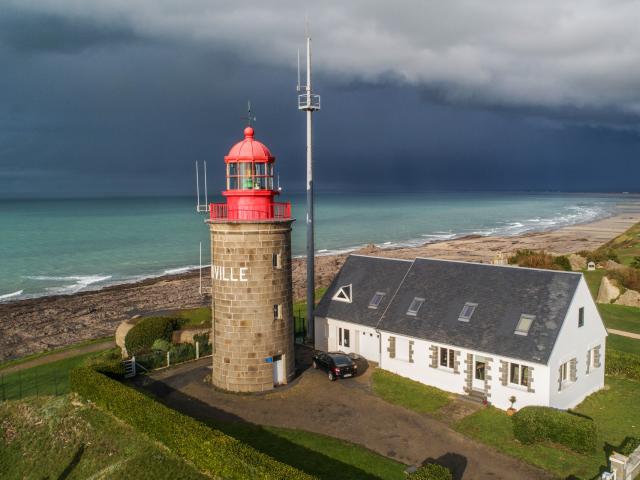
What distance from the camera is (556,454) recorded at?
19125mm

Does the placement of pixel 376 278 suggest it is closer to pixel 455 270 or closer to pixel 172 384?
pixel 455 270

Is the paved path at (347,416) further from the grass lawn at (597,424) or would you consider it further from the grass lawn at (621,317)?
the grass lawn at (621,317)

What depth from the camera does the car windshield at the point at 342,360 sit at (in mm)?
27056

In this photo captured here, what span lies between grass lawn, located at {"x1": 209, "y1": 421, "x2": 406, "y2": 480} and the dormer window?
37.2 feet

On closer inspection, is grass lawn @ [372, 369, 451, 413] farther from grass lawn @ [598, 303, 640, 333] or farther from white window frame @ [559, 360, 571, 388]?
grass lawn @ [598, 303, 640, 333]

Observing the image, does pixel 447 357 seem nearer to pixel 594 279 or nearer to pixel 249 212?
pixel 249 212

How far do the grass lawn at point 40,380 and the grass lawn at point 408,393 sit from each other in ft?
53.4

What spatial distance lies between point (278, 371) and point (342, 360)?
3.61 m

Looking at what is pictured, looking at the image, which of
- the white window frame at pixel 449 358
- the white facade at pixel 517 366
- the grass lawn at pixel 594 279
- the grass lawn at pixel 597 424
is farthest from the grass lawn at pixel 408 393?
the grass lawn at pixel 594 279

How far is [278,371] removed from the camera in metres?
26.4

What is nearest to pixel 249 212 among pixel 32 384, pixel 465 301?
pixel 465 301

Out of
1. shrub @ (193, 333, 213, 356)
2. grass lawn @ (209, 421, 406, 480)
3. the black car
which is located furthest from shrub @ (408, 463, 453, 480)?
shrub @ (193, 333, 213, 356)

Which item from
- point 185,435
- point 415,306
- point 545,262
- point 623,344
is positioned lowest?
point 623,344

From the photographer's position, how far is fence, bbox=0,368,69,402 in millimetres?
25375
